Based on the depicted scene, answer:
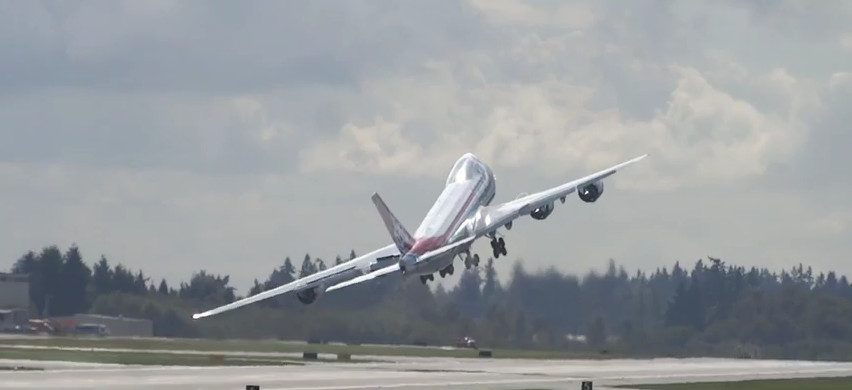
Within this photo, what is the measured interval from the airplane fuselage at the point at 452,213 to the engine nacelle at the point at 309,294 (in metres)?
9.79

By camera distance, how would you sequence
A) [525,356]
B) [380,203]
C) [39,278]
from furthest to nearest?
[39,278] < [525,356] < [380,203]

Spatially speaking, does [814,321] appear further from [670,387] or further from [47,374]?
[47,374]

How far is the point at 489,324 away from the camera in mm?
146125

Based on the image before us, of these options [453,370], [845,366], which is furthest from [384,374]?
[845,366]

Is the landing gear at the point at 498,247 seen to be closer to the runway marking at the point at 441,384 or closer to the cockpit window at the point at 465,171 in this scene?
the cockpit window at the point at 465,171

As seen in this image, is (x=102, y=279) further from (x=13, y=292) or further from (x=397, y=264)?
(x=397, y=264)

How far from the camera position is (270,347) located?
138625mm

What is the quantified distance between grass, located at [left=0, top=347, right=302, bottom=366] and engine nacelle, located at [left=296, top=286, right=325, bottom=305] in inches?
463

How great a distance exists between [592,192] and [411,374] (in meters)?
32.9

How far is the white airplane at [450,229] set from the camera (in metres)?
117

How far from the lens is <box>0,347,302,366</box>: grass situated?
104 meters

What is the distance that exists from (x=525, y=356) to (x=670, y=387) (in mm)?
45851

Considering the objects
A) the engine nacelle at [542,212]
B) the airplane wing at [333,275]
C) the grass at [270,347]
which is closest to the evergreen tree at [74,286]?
the grass at [270,347]

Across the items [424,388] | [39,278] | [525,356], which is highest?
[39,278]
